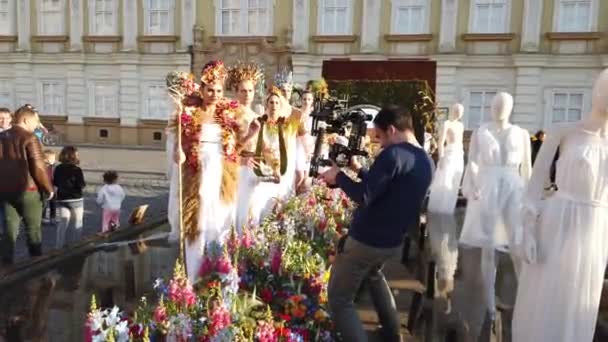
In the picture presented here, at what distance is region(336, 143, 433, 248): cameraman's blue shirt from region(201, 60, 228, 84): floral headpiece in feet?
4.81

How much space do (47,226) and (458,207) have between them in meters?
6.81

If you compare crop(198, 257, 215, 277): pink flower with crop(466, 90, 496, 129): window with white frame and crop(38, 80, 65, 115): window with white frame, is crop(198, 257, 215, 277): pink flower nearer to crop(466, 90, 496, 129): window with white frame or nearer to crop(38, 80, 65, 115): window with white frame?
crop(466, 90, 496, 129): window with white frame

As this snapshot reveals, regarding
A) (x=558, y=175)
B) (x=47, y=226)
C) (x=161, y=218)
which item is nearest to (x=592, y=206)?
(x=558, y=175)

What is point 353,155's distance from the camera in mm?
3518

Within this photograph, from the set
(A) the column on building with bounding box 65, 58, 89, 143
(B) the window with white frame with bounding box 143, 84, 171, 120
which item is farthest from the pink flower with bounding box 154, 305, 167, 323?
(A) the column on building with bounding box 65, 58, 89, 143

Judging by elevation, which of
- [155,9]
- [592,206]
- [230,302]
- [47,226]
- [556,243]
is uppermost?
[155,9]

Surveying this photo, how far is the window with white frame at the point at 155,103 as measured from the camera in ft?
71.9

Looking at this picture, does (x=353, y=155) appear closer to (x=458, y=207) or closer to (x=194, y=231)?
(x=194, y=231)

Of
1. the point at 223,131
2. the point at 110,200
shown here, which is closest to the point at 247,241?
the point at 223,131

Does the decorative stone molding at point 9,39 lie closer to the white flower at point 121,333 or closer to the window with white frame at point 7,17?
the window with white frame at point 7,17

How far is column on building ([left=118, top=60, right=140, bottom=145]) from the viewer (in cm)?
2203

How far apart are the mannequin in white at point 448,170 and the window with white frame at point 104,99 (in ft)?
55.4

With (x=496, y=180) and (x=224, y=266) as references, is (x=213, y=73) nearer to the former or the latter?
(x=224, y=266)

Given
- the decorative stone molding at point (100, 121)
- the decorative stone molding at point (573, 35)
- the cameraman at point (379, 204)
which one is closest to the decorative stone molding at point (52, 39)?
the decorative stone molding at point (100, 121)
